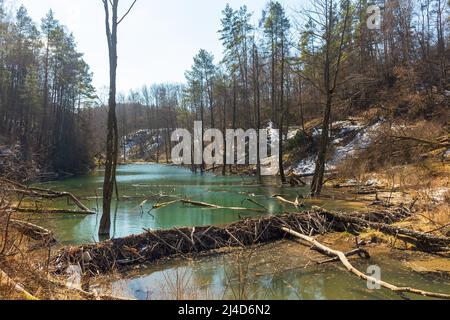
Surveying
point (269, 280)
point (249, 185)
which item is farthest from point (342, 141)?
point (269, 280)

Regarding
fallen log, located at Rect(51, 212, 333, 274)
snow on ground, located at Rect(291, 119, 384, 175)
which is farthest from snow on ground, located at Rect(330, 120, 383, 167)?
fallen log, located at Rect(51, 212, 333, 274)

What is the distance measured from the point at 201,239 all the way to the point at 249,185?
16.0m

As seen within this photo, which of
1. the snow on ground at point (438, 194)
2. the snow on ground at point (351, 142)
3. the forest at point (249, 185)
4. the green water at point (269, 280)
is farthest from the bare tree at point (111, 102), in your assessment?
the snow on ground at point (351, 142)

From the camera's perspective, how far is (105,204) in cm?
1061

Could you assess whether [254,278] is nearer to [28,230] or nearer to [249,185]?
[28,230]

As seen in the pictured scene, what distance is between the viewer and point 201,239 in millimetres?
9672

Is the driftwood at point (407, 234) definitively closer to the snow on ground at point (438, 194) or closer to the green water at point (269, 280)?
the green water at point (269, 280)

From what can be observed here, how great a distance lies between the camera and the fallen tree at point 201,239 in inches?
314

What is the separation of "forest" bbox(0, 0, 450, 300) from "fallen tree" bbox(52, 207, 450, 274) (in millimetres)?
39

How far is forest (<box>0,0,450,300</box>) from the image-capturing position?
7426 millimetres
